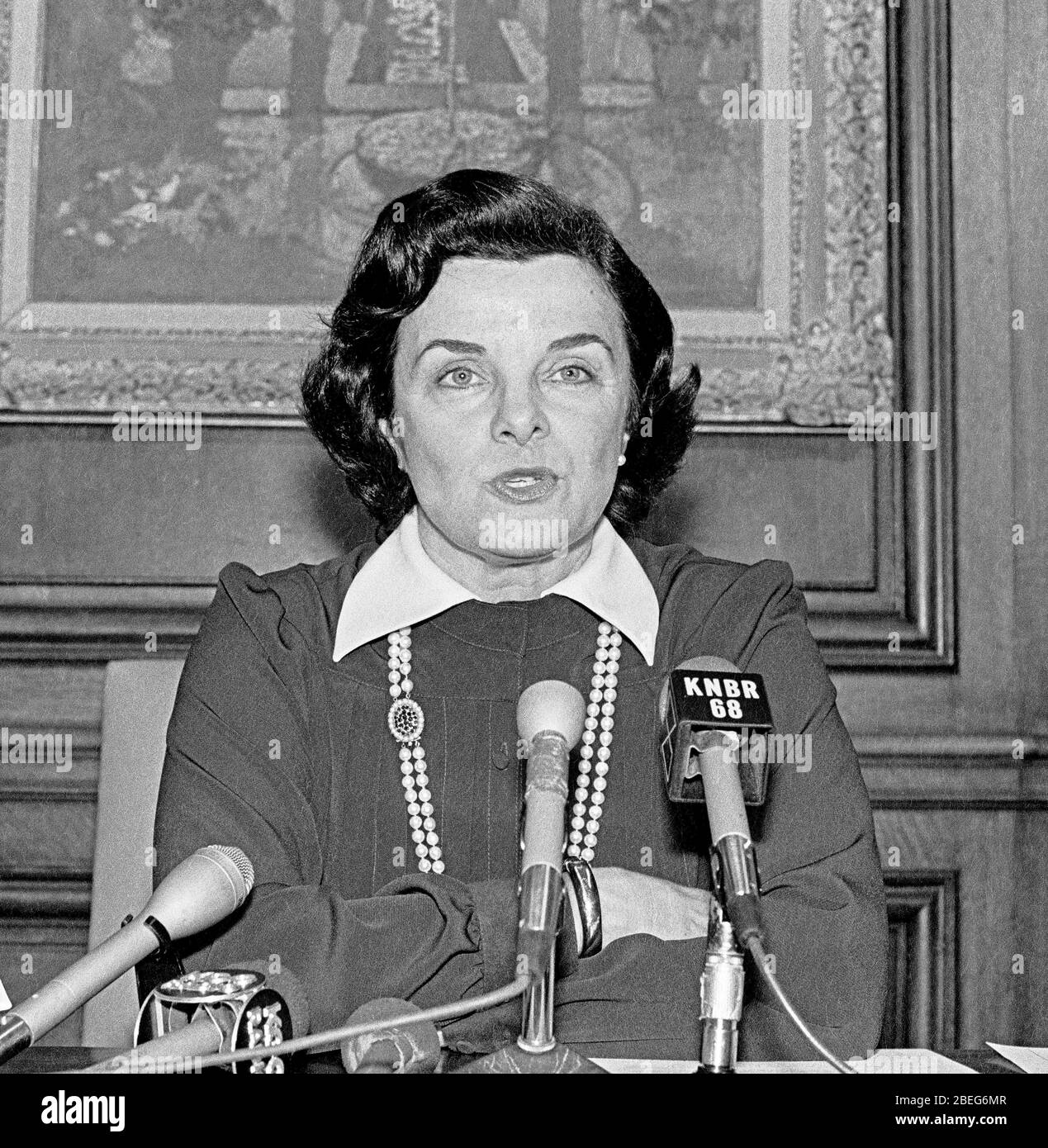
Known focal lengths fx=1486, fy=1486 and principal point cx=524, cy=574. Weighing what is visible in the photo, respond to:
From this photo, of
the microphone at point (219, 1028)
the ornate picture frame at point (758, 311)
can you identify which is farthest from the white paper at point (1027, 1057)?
the ornate picture frame at point (758, 311)

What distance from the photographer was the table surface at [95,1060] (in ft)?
4.01

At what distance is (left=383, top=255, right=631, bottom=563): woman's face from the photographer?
1.90m

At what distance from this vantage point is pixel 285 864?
1763mm

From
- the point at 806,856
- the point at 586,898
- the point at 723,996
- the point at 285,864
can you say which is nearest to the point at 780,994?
the point at 723,996

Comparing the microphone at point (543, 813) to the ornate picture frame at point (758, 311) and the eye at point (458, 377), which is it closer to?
the eye at point (458, 377)

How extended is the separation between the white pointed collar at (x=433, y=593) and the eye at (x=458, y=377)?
25 centimetres

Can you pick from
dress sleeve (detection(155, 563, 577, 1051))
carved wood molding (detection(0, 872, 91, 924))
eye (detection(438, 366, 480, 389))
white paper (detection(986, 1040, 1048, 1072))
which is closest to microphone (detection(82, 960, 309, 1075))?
dress sleeve (detection(155, 563, 577, 1051))

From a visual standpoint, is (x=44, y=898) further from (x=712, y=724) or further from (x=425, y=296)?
(x=712, y=724)

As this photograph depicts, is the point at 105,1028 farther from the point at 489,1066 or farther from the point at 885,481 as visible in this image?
the point at 885,481

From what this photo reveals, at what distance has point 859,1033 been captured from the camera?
1600mm

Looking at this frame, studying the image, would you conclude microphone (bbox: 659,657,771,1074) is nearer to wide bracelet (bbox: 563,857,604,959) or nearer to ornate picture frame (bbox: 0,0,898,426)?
wide bracelet (bbox: 563,857,604,959)

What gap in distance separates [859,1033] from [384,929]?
524 mm

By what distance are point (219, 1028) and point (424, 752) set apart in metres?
0.85

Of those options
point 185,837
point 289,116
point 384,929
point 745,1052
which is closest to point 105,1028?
point 185,837
